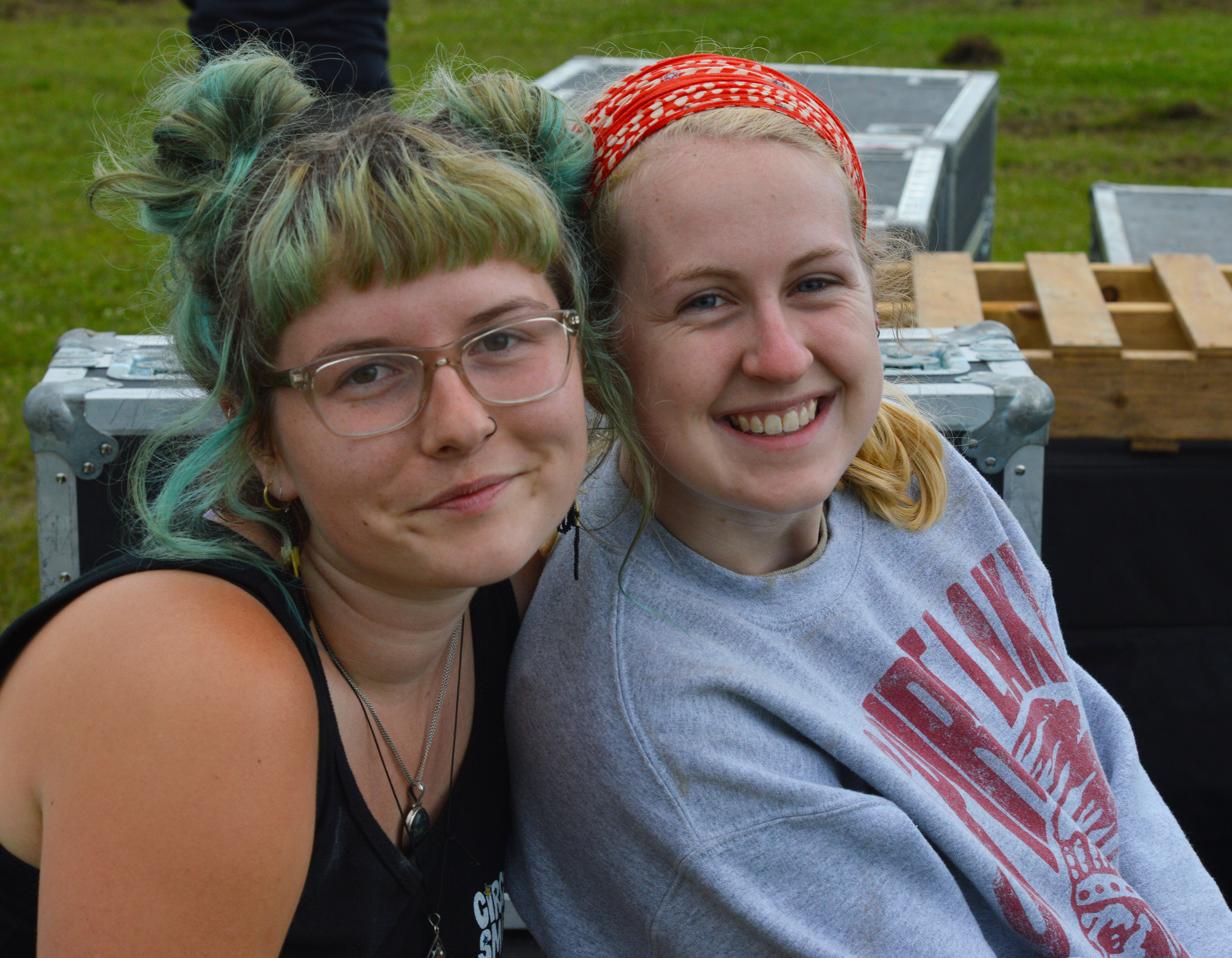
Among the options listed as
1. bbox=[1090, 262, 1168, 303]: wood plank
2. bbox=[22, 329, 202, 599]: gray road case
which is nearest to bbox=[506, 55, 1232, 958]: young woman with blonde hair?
bbox=[22, 329, 202, 599]: gray road case

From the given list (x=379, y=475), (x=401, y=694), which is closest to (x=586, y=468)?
(x=401, y=694)

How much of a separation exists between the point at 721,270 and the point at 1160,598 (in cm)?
159

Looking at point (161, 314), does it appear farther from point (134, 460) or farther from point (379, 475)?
point (379, 475)

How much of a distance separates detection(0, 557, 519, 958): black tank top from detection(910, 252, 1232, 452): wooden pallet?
4.68 feet

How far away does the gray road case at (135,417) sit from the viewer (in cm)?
180

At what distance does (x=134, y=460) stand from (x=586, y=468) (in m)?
0.68

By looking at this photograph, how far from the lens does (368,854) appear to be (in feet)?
4.52

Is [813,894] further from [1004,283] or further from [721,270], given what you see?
[1004,283]

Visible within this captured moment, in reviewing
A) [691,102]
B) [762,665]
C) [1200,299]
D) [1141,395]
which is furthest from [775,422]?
[1200,299]

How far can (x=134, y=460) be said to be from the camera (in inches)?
70.5

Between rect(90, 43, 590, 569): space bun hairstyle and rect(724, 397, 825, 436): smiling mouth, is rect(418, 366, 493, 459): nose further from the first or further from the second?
rect(724, 397, 825, 436): smiling mouth

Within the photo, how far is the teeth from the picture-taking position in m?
1.46

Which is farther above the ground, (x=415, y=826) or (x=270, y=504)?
(x=270, y=504)

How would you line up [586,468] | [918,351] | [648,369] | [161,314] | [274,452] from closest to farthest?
1. [274,452]
2. [648,369]
3. [161,314]
4. [586,468]
5. [918,351]
